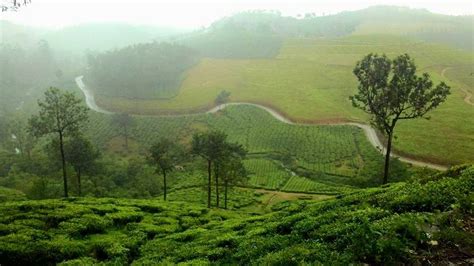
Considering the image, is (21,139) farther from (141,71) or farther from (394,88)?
(394,88)

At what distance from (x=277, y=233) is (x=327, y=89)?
428 feet

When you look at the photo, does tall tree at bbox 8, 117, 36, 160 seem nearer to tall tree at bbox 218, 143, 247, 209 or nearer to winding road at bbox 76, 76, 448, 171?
winding road at bbox 76, 76, 448, 171

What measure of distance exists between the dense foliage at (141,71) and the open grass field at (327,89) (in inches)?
246

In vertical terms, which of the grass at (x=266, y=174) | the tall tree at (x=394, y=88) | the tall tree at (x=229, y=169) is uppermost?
the tall tree at (x=394, y=88)

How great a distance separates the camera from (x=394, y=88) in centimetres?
4434

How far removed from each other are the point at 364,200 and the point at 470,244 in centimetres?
787

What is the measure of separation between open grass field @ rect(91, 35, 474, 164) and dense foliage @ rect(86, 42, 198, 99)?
624cm

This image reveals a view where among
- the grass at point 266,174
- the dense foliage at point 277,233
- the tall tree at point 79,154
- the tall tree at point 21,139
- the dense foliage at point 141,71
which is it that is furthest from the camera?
the dense foliage at point 141,71

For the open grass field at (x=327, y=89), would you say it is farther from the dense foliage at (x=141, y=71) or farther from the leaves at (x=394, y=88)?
the leaves at (x=394, y=88)

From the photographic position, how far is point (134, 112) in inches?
5586

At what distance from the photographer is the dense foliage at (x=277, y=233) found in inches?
584

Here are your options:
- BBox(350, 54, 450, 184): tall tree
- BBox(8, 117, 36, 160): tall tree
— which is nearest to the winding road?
BBox(350, 54, 450, 184): tall tree

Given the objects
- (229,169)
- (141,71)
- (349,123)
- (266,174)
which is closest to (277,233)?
(229,169)

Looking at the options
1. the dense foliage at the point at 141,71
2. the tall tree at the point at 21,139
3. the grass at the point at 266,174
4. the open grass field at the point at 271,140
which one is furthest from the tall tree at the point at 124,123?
the grass at the point at 266,174
